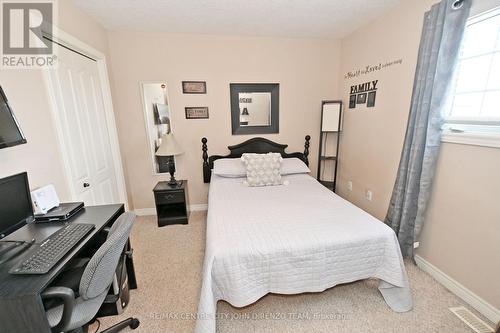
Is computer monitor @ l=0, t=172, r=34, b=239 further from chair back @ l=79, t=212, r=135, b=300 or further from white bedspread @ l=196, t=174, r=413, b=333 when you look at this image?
white bedspread @ l=196, t=174, r=413, b=333

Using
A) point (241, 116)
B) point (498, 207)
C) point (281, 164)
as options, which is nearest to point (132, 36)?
point (241, 116)

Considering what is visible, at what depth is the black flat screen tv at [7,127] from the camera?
3.83 feet

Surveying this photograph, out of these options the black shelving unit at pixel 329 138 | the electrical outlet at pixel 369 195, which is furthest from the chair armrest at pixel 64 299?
the black shelving unit at pixel 329 138

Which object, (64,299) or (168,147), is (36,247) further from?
(168,147)

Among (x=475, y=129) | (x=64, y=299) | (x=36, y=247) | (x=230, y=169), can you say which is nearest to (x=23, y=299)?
(x=64, y=299)

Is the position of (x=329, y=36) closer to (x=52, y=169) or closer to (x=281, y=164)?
(x=281, y=164)

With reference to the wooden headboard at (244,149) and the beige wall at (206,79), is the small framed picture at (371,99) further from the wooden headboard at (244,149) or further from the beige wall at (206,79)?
the wooden headboard at (244,149)

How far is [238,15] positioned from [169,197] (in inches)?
87.9

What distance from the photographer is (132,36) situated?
8.79 ft

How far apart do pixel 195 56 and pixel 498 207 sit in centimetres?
322

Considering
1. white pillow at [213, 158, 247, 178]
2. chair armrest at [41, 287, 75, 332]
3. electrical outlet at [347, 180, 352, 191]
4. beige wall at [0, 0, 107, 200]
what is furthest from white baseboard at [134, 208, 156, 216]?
electrical outlet at [347, 180, 352, 191]

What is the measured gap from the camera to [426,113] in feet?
5.84

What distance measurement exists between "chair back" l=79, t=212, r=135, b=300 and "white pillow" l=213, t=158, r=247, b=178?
1679 millimetres

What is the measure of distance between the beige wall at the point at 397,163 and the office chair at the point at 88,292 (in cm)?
230
